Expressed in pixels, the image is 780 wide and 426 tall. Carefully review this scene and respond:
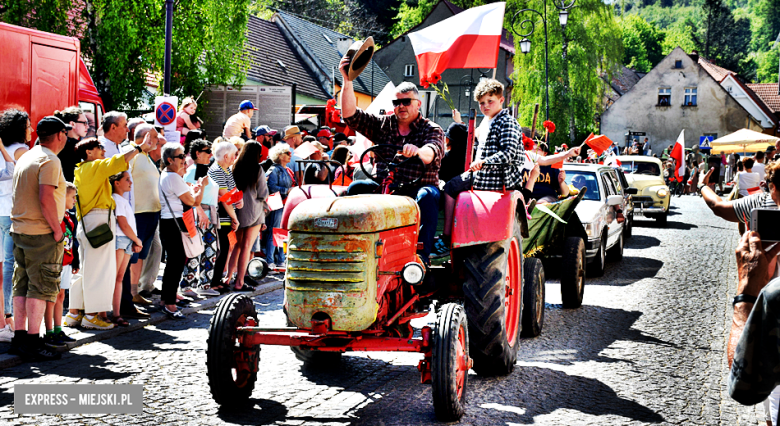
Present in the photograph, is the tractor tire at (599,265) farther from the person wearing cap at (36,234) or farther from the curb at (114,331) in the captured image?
the person wearing cap at (36,234)

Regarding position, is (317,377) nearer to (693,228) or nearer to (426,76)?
(426,76)

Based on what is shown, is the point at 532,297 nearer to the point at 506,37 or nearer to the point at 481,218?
the point at 481,218

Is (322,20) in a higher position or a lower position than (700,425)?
higher

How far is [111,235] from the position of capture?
7.55 meters

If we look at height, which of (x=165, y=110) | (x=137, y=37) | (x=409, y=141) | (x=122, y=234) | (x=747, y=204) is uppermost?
(x=137, y=37)

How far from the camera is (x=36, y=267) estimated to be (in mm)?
6629

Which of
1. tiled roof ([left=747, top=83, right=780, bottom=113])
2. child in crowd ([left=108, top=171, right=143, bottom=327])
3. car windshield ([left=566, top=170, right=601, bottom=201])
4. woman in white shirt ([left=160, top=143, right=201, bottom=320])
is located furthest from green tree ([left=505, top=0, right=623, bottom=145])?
child in crowd ([left=108, top=171, right=143, bottom=327])

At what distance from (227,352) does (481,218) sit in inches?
86.8

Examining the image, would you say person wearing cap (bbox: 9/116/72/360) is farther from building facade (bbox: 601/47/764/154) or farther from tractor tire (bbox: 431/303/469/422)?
building facade (bbox: 601/47/764/154)

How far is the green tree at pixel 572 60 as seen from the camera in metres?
47.2

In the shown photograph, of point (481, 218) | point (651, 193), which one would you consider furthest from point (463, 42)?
point (651, 193)

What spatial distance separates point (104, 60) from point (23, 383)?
1543 centimetres

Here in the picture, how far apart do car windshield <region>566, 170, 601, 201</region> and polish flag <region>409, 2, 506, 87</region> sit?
13.0ft

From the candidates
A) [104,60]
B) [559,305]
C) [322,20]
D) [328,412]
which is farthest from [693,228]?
[322,20]
